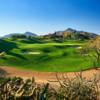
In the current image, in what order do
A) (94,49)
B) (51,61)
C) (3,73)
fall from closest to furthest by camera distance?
(3,73) → (94,49) → (51,61)

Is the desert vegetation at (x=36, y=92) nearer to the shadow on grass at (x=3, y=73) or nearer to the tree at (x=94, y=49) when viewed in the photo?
the shadow on grass at (x=3, y=73)

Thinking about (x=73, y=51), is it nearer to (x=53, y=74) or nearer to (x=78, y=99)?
(x=53, y=74)

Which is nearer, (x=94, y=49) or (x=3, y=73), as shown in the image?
(x=3, y=73)

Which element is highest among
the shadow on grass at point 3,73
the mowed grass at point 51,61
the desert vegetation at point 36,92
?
the desert vegetation at point 36,92

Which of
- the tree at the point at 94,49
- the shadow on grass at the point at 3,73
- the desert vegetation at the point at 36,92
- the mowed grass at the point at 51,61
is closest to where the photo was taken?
the desert vegetation at the point at 36,92

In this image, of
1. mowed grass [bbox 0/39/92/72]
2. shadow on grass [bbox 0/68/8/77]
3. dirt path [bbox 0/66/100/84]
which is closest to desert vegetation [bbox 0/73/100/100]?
shadow on grass [bbox 0/68/8/77]

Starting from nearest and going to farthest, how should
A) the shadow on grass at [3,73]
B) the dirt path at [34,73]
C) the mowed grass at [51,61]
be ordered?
the shadow on grass at [3,73]
the dirt path at [34,73]
the mowed grass at [51,61]

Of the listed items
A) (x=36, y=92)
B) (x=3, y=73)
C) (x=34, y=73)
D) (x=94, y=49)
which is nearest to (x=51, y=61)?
(x=94, y=49)

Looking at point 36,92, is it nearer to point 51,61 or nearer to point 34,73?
point 34,73

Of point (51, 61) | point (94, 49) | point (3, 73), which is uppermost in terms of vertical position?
point (94, 49)

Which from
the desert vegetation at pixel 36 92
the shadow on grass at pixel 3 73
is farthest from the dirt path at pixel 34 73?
the desert vegetation at pixel 36 92

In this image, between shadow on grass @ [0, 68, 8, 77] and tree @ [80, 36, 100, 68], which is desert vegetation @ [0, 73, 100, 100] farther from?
tree @ [80, 36, 100, 68]

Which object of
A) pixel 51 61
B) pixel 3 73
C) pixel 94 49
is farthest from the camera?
pixel 51 61

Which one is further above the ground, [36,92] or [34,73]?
[36,92]
